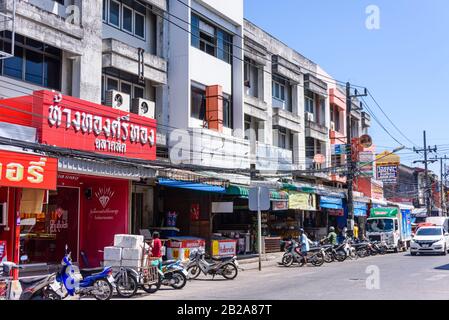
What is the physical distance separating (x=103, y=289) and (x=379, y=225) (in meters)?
25.7

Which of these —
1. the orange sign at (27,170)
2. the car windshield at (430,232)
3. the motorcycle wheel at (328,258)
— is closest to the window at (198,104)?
the motorcycle wheel at (328,258)

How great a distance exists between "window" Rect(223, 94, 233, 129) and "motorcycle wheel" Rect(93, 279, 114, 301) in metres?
14.9

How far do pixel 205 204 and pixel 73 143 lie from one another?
861 cm

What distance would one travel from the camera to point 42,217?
18359 mm

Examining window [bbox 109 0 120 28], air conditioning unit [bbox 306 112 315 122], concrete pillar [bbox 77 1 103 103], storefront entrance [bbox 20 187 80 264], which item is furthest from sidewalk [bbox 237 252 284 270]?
air conditioning unit [bbox 306 112 315 122]

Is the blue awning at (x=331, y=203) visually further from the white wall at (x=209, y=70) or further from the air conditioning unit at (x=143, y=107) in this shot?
the air conditioning unit at (x=143, y=107)

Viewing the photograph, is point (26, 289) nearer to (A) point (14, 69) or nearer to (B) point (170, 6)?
(A) point (14, 69)

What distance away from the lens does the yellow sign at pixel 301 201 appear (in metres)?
29.5

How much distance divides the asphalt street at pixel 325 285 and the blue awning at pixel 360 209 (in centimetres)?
1950

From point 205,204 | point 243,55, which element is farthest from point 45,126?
point 243,55

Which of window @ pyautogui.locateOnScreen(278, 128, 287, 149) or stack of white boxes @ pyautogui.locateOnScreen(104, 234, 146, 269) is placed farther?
window @ pyautogui.locateOnScreen(278, 128, 287, 149)

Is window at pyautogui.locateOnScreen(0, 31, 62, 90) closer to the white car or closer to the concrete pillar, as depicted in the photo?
the concrete pillar

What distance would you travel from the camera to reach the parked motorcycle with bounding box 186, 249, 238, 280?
18008 mm
